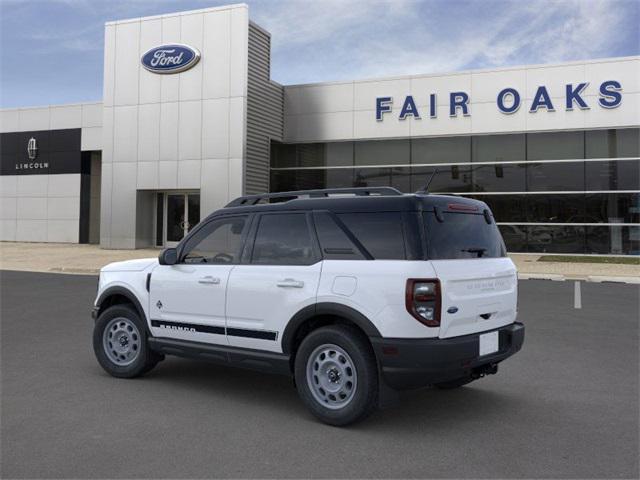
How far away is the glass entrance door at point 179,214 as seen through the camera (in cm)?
2630

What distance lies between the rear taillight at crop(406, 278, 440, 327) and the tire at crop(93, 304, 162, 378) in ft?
9.39

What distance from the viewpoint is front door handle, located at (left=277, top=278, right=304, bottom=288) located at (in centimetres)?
474

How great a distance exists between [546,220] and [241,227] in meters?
20.1

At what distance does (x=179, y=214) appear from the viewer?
26.7m

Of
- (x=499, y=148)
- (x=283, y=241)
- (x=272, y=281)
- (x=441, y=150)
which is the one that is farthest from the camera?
(x=441, y=150)

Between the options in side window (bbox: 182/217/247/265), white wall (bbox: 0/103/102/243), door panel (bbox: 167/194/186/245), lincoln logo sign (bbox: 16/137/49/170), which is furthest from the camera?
lincoln logo sign (bbox: 16/137/49/170)

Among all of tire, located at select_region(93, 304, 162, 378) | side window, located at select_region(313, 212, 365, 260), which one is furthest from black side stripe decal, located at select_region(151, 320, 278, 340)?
side window, located at select_region(313, 212, 365, 260)

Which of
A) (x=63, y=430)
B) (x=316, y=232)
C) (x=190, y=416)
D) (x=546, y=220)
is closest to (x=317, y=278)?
(x=316, y=232)

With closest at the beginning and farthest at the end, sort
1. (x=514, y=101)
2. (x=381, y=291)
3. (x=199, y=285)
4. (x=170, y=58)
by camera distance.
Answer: (x=381, y=291), (x=199, y=285), (x=514, y=101), (x=170, y=58)

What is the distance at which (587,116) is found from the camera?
22.6m

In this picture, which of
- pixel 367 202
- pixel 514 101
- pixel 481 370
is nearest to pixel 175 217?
pixel 514 101

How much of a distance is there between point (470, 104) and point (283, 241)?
20.6m

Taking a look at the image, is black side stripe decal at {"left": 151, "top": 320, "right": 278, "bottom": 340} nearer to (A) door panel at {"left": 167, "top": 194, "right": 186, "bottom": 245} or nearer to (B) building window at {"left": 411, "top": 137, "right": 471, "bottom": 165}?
(B) building window at {"left": 411, "top": 137, "right": 471, "bottom": 165}

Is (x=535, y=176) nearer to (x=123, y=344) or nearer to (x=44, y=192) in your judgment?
(x=123, y=344)
